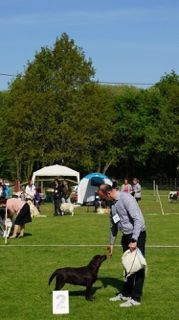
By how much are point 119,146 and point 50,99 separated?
20.5 metres

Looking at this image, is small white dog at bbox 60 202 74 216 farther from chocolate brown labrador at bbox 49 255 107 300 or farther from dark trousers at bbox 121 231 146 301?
dark trousers at bbox 121 231 146 301

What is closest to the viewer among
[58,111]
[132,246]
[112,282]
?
[132,246]

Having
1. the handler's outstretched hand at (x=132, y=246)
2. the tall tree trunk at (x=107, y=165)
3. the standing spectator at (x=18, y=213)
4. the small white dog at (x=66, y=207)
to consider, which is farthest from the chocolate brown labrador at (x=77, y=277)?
the tall tree trunk at (x=107, y=165)

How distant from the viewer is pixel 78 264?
11859mm

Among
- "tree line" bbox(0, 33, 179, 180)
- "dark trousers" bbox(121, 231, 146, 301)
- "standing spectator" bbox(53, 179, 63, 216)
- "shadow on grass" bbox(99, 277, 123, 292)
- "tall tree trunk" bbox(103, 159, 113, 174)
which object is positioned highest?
"tree line" bbox(0, 33, 179, 180)

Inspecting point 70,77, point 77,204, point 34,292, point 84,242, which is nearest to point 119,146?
point 70,77

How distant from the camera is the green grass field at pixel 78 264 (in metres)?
8.08

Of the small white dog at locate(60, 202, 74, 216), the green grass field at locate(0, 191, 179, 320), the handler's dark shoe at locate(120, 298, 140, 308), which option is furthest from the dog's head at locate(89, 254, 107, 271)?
the small white dog at locate(60, 202, 74, 216)

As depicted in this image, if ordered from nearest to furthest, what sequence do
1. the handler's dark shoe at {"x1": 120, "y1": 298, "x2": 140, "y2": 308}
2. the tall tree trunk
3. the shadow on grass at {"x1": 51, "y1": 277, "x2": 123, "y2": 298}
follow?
the handler's dark shoe at {"x1": 120, "y1": 298, "x2": 140, "y2": 308}
the shadow on grass at {"x1": 51, "y1": 277, "x2": 123, "y2": 298}
the tall tree trunk

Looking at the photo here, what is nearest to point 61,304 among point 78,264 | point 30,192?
point 78,264

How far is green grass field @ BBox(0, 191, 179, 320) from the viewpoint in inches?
318

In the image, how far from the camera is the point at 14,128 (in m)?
51.7

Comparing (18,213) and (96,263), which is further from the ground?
(18,213)

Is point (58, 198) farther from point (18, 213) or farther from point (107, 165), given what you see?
point (107, 165)
